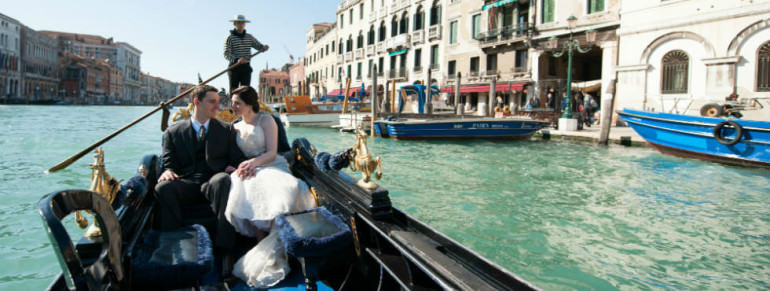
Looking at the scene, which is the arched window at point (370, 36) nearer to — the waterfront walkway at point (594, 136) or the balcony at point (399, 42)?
the balcony at point (399, 42)

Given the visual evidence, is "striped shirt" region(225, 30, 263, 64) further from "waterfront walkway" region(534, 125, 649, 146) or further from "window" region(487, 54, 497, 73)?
"window" region(487, 54, 497, 73)

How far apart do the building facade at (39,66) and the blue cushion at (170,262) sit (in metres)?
59.3

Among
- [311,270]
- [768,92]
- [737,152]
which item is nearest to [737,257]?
[311,270]

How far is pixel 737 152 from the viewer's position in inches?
290

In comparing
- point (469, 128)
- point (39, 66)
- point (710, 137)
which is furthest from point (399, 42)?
point (39, 66)

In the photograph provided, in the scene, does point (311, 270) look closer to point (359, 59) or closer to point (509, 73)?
point (509, 73)

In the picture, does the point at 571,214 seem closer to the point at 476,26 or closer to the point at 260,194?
the point at 260,194

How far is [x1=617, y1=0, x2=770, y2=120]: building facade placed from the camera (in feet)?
33.3

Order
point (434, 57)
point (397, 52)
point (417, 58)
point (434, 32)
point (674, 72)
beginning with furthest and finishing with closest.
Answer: point (397, 52) → point (417, 58) → point (434, 57) → point (434, 32) → point (674, 72)

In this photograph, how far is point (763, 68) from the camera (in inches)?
396

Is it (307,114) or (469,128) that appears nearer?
(469,128)

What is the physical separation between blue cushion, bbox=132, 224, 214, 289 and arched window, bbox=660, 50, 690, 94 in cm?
1294

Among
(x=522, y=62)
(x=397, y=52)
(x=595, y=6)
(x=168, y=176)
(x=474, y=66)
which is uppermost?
(x=397, y=52)

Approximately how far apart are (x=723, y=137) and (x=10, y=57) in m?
62.7
